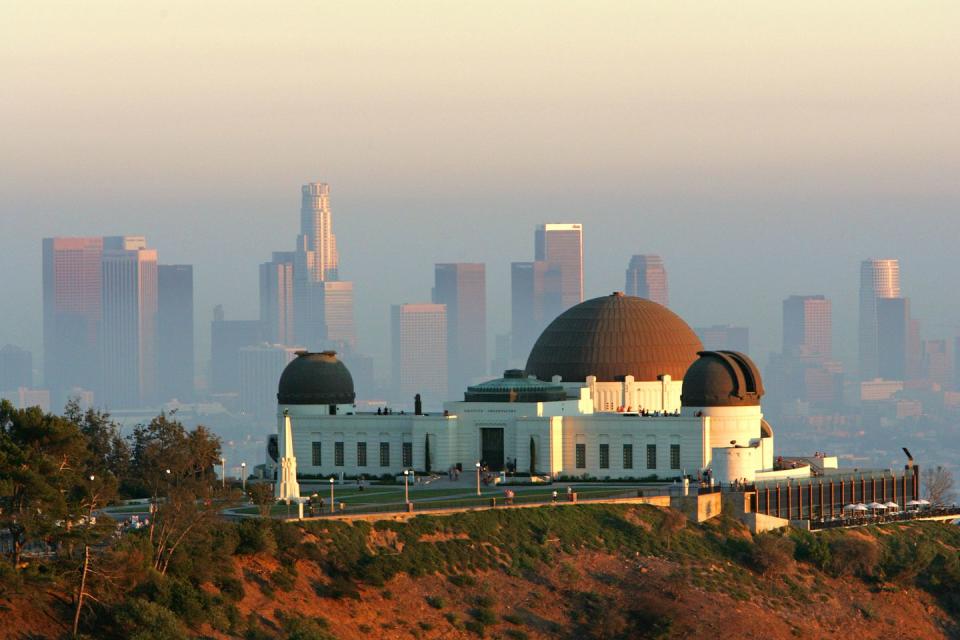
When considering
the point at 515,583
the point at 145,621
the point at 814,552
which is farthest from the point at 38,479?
the point at 814,552

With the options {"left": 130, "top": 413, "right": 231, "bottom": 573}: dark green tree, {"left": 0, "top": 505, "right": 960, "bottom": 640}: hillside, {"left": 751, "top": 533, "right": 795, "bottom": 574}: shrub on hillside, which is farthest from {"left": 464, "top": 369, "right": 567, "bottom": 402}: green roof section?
{"left": 751, "top": 533, "right": 795, "bottom": 574}: shrub on hillside

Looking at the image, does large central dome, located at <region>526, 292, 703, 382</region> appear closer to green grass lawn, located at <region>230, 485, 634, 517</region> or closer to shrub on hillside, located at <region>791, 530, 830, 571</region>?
green grass lawn, located at <region>230, 485, 634, 517</region>

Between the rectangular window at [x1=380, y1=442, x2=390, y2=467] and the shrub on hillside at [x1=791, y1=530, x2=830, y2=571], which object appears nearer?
the shrub on hillside at [x1=791, y1=530, x2=830, y2=571]

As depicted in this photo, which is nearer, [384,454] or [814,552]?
[814,552]

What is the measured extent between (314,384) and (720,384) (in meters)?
27.1

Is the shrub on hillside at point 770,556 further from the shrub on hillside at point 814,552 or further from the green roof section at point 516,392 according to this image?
the green roof section at point 516,392

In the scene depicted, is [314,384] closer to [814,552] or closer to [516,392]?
[516,392]

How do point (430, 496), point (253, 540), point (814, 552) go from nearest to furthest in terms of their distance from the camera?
1. point (253, 540)
2. point (814, 552)
3. point (430, 496)

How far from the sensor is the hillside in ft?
285

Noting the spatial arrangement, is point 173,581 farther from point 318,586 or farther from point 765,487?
point 765,487

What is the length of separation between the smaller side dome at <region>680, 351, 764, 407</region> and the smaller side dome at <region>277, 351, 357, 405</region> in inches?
897

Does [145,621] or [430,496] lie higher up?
[430,496]

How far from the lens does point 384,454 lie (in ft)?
449

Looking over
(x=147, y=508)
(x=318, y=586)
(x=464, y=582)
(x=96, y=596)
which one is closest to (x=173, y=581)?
(x=96, y=596)
